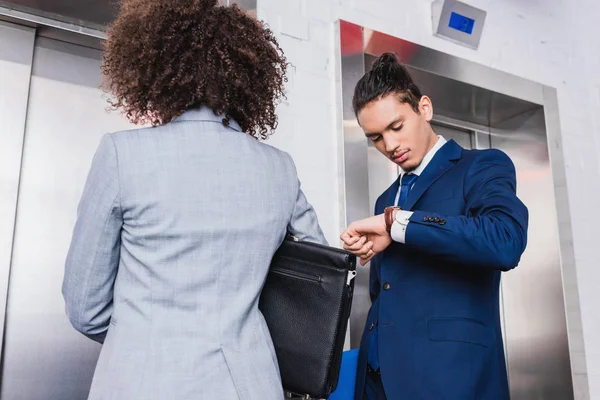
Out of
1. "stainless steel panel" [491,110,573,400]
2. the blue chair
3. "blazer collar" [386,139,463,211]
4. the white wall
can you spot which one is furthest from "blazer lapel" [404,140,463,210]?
"stainless steel panel" [491,110,573,400]

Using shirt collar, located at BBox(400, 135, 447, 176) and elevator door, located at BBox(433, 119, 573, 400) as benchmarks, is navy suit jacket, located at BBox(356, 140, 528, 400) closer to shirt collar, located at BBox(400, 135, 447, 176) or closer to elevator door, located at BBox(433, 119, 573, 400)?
shirt collar, located at BBox(400, 135, 447, 176)

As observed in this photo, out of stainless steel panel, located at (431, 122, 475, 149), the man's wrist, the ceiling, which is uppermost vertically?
the ceiling

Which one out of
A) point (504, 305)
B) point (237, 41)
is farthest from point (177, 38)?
point (504, 305)

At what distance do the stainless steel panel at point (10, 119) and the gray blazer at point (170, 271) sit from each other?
80cm

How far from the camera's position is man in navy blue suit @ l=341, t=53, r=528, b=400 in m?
1.23

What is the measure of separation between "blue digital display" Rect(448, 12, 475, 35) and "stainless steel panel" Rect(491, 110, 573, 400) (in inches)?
21.3

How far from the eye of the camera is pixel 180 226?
2.97 feet

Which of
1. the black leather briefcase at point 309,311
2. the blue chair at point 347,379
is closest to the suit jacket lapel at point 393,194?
the blue chair at point 347,379

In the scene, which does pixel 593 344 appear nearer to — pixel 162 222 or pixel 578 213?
pixel 578 213

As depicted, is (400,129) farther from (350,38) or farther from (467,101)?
(467,101)

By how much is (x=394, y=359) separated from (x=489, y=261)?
31 centimetres

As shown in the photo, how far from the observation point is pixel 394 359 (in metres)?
1.31

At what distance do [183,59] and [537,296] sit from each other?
2137 millimetres

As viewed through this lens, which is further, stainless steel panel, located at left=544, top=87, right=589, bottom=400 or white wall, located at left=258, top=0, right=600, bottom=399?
stainless steel panel, located at left=544, top=87, right=589, bottom=400
